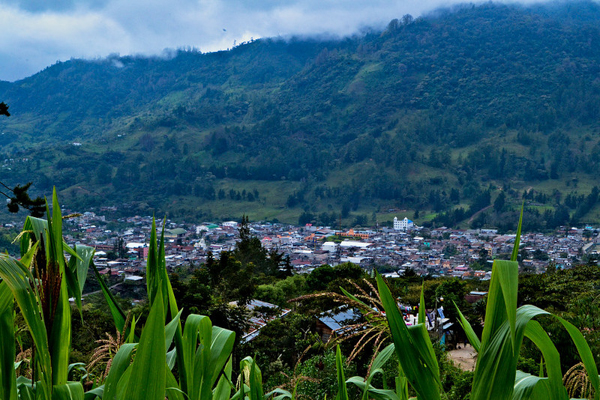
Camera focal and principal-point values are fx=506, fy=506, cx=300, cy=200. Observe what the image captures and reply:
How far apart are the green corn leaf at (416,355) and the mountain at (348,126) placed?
59917 millimetres

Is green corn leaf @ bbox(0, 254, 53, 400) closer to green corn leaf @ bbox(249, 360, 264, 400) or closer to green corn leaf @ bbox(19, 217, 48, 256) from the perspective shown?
green corn leaf @ bbox(19, 217, 48, 256)

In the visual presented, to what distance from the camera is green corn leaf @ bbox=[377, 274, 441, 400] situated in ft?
2.49

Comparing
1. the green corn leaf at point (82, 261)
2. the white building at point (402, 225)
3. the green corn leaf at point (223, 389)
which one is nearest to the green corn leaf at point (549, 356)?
the green corn leaf at point (223, 389)

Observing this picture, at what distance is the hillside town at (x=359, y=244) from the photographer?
3531 centimetres

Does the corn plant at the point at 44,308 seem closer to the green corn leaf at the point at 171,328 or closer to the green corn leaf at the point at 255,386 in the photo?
the green corn leaf at the point at 171,328

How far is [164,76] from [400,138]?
77.1 meters

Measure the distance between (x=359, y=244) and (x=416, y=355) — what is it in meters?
46.8

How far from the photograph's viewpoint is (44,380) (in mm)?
791

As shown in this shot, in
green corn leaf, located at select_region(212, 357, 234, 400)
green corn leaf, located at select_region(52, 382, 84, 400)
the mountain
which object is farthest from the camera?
the mountain

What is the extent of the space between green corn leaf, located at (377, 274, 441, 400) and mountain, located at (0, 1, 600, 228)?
59917 mm

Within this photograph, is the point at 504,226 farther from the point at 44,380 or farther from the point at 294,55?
the point at 294,55

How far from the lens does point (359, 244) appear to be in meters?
47.2

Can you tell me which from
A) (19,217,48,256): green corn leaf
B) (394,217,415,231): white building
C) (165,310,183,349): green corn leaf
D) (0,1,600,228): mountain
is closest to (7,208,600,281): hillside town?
(394,217,415,231): white building

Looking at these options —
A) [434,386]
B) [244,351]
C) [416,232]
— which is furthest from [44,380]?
[416,232]
